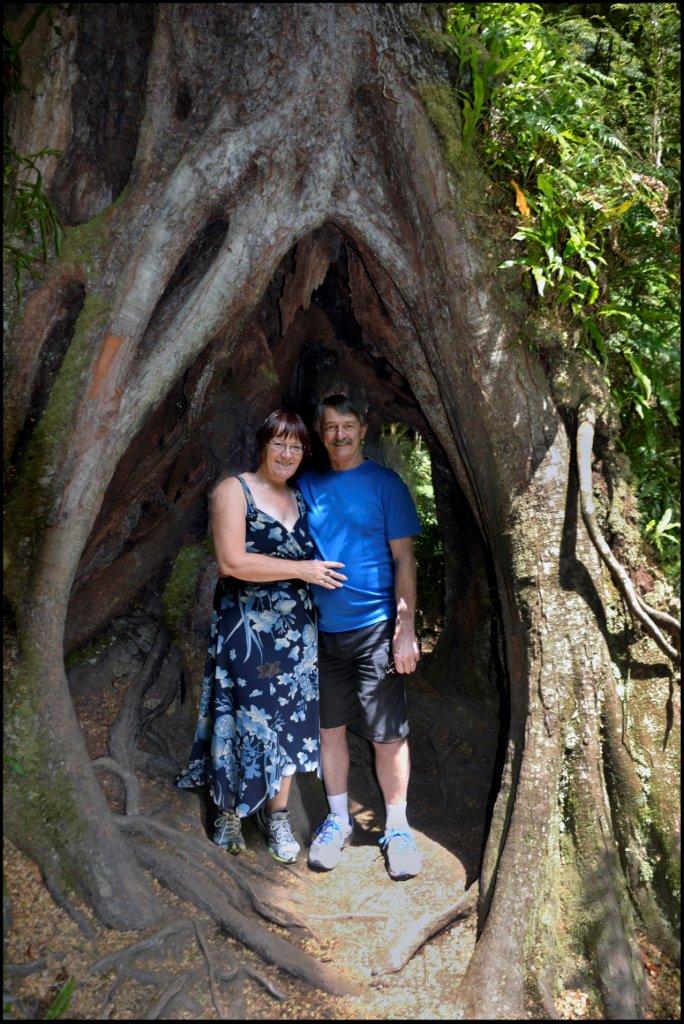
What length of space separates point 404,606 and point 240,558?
84 centimetres

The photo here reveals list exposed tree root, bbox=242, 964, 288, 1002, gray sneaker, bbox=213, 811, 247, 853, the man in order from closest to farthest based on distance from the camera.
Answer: exposed tree root, bbox=242, 964, 288, 1002 → gray sneaker, bbox=213, 811, 247, 853 → the man

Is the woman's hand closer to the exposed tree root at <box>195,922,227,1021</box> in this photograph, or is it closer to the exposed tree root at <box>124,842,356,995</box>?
the exposed tree root at <box>124,842,356,995</box>

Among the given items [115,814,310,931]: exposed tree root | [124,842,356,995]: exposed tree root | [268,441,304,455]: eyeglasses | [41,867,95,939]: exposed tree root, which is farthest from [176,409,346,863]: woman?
[41,867,95,939]: exposed tree root

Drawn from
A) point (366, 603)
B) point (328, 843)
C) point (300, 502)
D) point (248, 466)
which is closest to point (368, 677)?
point (366, 603)

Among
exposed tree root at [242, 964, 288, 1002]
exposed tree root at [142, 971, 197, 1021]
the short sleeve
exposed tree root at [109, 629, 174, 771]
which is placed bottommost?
exposed tree root at [242, 964, 288, 1002]

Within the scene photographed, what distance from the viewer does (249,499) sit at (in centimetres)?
340

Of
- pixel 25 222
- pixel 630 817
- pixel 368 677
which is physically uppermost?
pixel 25 222

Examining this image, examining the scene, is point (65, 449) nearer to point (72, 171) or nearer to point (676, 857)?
point (72, 171)

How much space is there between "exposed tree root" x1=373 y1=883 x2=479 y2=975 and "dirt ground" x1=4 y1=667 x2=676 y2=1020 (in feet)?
0.09

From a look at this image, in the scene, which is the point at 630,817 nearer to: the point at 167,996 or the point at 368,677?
the point at 368,677

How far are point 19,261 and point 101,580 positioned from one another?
1859 mm

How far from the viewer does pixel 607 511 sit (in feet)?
10.8

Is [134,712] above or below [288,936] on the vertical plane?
above

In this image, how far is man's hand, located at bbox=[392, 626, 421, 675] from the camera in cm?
357
